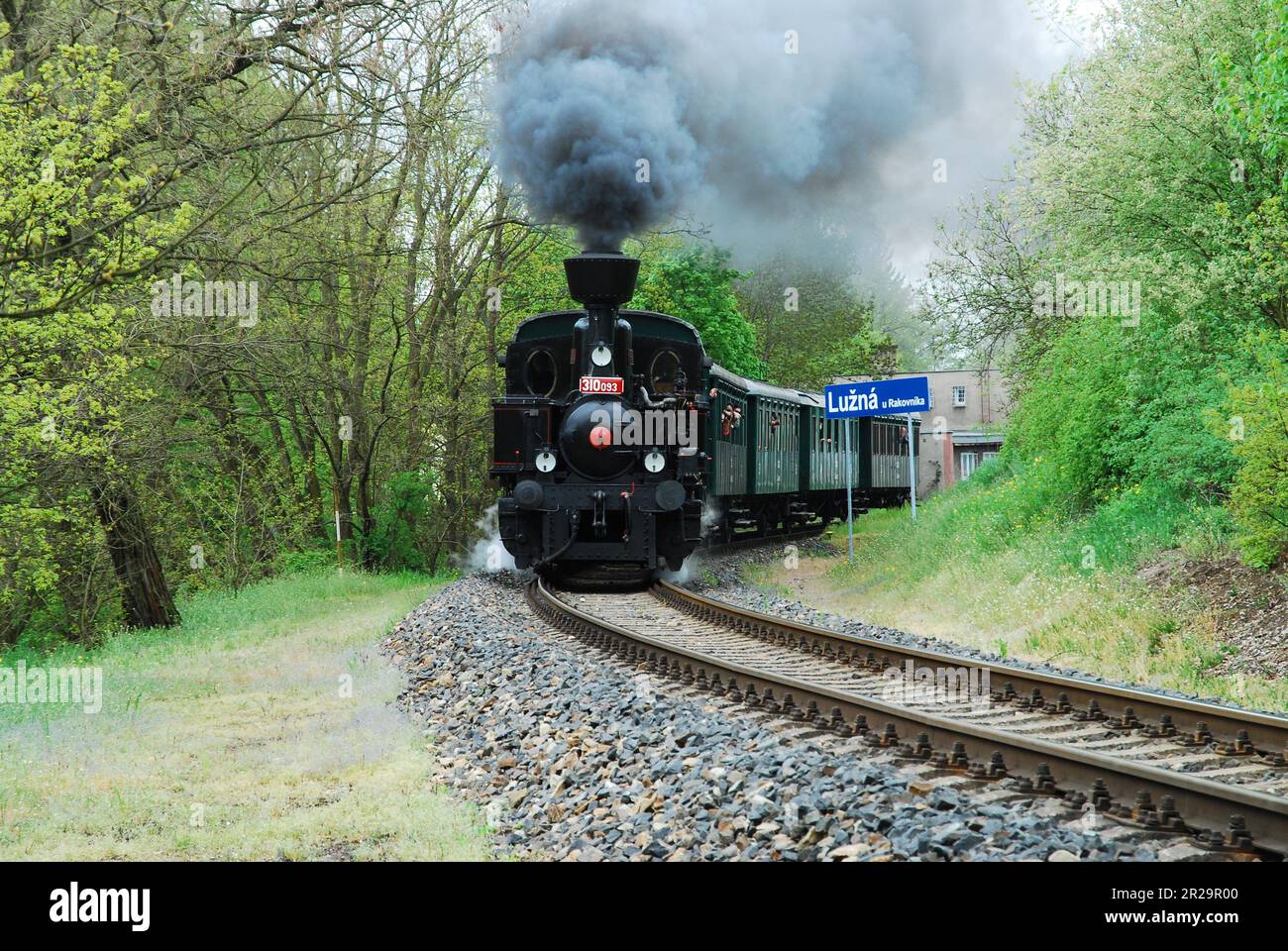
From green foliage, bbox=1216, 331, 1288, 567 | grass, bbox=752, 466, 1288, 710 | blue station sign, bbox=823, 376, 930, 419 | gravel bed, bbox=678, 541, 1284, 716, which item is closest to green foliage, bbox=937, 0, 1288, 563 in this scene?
green foliage, bbox=1216, 331, 1288, 567

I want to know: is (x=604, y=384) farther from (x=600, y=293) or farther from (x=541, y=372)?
(x=541, y=372)

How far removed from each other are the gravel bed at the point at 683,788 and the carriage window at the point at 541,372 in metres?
6.18

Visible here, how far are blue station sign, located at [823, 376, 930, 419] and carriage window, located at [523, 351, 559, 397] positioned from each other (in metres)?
4.61

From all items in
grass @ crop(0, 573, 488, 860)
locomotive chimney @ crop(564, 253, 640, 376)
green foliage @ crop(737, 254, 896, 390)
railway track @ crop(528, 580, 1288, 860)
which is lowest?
grass @ crop(0, 573, 488, 860)

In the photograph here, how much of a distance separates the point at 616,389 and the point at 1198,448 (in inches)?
247

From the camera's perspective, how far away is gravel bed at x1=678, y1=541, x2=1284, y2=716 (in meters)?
7.94

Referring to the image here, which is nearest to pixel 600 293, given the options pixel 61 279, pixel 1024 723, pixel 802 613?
pixel 802 613

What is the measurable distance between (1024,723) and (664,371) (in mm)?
8433

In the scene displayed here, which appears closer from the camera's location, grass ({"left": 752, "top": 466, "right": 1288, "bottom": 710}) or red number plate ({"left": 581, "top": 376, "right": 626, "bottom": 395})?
grass ({"left": 752, "top": 466, "right": 1288, "bottom": 710})

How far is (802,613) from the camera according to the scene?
11.9m

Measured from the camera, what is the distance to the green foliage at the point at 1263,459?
8711 mm

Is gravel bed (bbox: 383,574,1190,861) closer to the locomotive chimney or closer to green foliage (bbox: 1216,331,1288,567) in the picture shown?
green foliage (bbox: 1216,331,1288,567)
